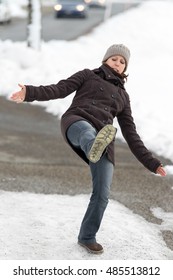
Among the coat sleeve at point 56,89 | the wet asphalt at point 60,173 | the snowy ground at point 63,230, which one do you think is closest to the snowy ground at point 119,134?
the snowy ground at point 63,230

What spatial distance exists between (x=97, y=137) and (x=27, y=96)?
671 millimetres

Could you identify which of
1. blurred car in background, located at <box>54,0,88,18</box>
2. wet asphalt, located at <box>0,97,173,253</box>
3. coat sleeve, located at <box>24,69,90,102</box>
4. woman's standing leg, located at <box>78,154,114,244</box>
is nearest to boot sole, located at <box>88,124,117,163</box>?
woman's standing leg, located at <box>78,154,114,244</box>

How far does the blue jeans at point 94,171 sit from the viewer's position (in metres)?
4.21

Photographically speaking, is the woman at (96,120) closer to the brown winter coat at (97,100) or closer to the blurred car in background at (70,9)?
the brown winter coat at (97,100)

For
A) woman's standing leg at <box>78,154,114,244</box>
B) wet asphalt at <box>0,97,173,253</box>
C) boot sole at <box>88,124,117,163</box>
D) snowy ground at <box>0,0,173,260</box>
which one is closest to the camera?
boot sole at <box>88,124,117,163</box>

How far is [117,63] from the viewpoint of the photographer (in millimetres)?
4719

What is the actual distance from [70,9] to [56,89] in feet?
84.0

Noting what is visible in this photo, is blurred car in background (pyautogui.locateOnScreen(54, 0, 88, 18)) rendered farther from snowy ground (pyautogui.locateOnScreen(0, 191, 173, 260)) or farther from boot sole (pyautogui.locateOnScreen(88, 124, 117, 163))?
boot sole (pyautogui.locateOnScreen(88, 124, 117, 163))

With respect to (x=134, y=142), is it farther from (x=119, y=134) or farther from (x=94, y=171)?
(x=119, y=134)

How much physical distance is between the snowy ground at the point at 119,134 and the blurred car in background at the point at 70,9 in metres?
4.72

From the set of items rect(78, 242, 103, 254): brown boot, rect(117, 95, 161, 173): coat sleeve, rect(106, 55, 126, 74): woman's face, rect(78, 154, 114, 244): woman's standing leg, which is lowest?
rect(78, 242, 103, 254): brown boot

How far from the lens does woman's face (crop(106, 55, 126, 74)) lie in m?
4.71

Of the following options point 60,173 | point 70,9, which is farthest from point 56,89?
point 70,9
